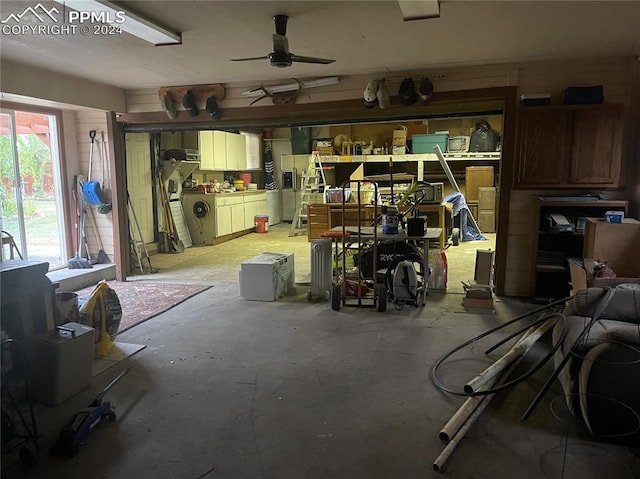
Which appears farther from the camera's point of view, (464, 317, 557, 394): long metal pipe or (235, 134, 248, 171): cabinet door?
(235, 134, 248, 171): cabinet door

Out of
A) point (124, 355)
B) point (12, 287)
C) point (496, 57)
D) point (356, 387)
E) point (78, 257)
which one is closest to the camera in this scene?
point (12, 287)

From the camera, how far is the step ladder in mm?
9258

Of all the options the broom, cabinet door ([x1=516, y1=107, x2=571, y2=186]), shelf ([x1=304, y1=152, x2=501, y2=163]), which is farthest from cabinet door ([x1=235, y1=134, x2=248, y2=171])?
cabinet door ([x1=516, y1=107, x2=571, y2=186])

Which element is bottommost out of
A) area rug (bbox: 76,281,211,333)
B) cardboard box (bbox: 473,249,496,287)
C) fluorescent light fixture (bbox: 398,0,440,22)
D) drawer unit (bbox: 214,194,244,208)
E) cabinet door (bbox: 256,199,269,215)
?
area rug (bbox: 76,281,211,333)

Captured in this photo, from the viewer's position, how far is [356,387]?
2986 mm

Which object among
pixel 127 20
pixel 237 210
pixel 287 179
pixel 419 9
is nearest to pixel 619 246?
pixel 419 9

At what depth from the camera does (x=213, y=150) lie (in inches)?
352

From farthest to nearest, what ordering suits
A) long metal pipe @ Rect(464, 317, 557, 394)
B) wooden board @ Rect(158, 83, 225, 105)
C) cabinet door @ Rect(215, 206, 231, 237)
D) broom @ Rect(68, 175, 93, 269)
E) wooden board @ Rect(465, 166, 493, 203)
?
1. wooden board @ Rect(465, 166, 493, 203)
2. cabinet door @ Rect(215, 206, 231, 237)
3. broom @ Rect(68, 175, 93, 269)
4. wooden board @ Rect(158, 83, 225, 105)
5. long metal pipe @ Rect(464, 317, 557, 394)

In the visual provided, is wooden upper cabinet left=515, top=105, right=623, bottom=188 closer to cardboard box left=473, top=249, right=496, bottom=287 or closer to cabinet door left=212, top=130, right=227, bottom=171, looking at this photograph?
cardboard box left=473, top=249, right=496, bottom=287

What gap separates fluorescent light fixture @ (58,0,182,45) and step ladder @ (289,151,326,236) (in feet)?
17.9

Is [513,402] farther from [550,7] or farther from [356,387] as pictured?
[550,7]

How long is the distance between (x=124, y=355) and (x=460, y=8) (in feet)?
11.9

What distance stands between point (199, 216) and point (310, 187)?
239 cm

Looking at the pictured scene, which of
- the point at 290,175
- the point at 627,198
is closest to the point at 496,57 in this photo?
the point at 627,198
